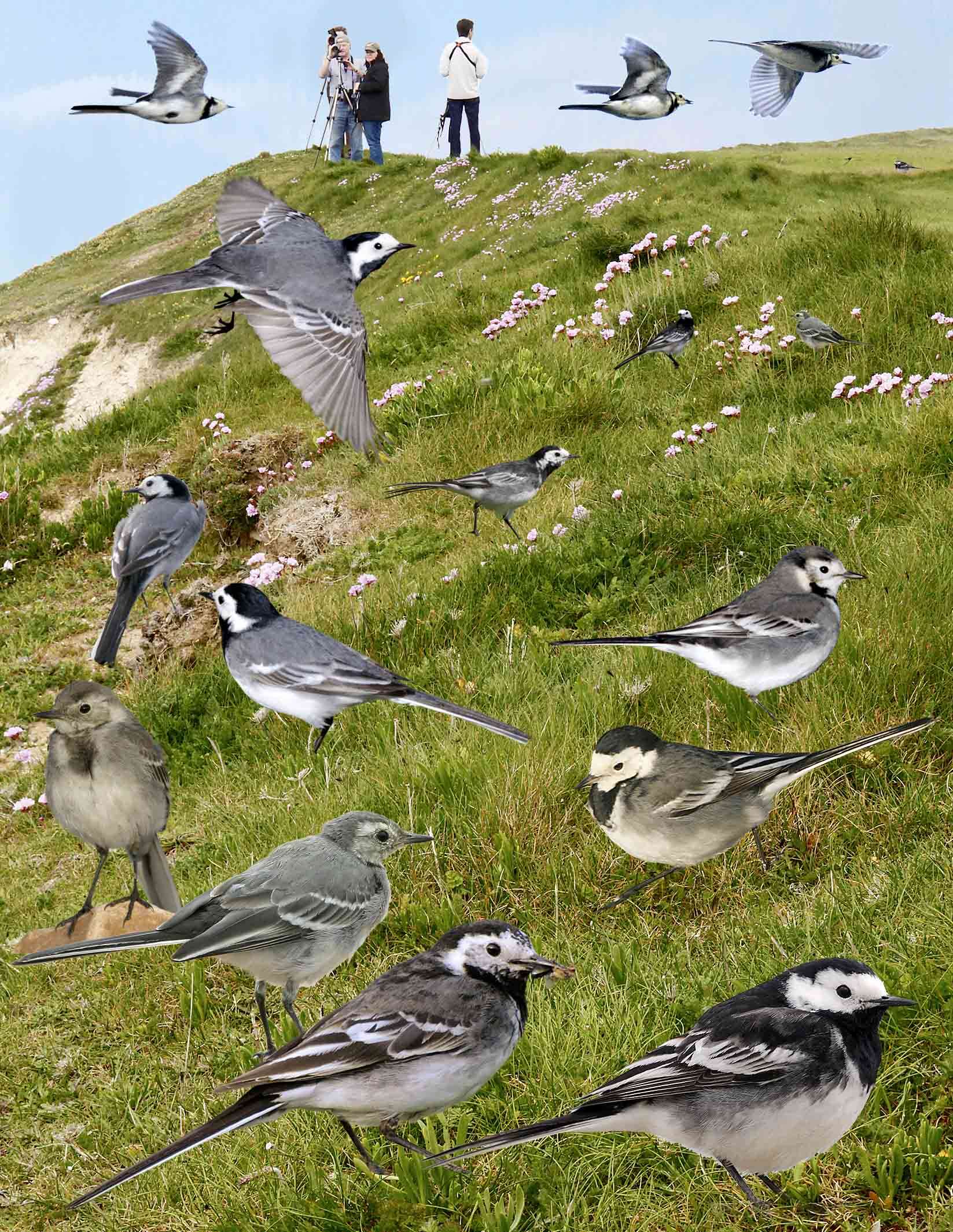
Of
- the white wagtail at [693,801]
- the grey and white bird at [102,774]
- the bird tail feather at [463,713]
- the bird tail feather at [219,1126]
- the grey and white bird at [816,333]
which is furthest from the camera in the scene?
the grey and white bird at [816,333]

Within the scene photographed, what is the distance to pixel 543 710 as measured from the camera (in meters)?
5.56

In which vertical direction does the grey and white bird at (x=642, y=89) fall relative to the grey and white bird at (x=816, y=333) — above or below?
above

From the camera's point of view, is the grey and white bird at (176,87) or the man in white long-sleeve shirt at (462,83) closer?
the grey and white bird at (176,87)

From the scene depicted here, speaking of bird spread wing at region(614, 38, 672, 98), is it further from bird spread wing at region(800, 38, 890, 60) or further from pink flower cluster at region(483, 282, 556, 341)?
pink flower cluster at region(483, 282, 556, 341)

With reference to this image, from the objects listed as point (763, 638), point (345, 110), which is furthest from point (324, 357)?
point (345, 110)

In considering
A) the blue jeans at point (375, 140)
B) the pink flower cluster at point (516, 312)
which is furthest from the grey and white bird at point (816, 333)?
the blue jeans at point (375, 140)

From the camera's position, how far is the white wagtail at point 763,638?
3443mm

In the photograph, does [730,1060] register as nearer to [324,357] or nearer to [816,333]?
[324,357]

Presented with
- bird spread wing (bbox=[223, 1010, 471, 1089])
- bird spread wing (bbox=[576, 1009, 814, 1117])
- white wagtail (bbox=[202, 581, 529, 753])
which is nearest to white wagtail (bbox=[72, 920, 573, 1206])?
bird spread wing (bbox=[223, 1010, 471, 1089])

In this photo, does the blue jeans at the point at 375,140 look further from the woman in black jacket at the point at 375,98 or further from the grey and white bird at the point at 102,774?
the grey and white bird at the point at 102,774

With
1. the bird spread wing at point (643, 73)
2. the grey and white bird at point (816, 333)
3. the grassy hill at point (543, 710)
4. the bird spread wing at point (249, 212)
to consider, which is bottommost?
the grassy hill at point (543, 710)

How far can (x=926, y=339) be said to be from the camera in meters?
10.7

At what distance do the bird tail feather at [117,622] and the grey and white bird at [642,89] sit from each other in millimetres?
2606

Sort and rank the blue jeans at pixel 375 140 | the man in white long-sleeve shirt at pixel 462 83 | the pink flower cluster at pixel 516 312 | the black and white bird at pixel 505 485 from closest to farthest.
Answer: the black and white bird at pixel 505 485 → the pink flower cluster at pixel 516 312 → the man in white long-sleeve shirt at pixel 462 83 → the blue jeans at pixel 375 140
